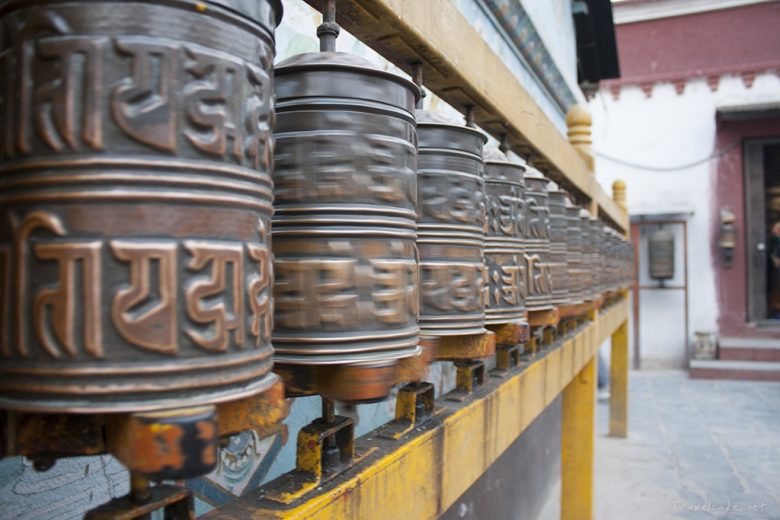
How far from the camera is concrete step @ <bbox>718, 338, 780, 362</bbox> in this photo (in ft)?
30.5

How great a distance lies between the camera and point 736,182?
387 inches

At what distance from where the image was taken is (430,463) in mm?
1048

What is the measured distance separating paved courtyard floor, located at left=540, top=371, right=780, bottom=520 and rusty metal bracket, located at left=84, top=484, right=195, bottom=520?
446 cm

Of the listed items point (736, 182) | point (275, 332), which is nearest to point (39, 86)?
point (275, 332)

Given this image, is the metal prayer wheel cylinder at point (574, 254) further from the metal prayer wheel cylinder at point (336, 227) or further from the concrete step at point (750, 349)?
the concrete step at point (750, 349)

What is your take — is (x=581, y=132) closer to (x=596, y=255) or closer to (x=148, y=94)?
(x=596, y=255)

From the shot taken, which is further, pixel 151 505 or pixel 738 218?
pixel 738 218

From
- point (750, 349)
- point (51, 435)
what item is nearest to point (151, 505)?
point (51, 435)

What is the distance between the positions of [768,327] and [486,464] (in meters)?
10.1

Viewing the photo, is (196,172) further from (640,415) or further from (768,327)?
(768,327)

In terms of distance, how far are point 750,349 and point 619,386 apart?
4.16 meters

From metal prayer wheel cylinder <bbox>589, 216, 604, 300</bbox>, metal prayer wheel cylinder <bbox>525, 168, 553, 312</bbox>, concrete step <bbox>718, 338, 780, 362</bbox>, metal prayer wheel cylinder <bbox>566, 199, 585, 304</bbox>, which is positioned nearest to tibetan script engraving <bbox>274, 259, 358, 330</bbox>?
metal prayer wheel cylinder <bbox>525, 168, 553, 312</bbox>

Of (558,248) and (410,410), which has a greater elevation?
(558,248)

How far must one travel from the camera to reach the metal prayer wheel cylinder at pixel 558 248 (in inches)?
70.6
